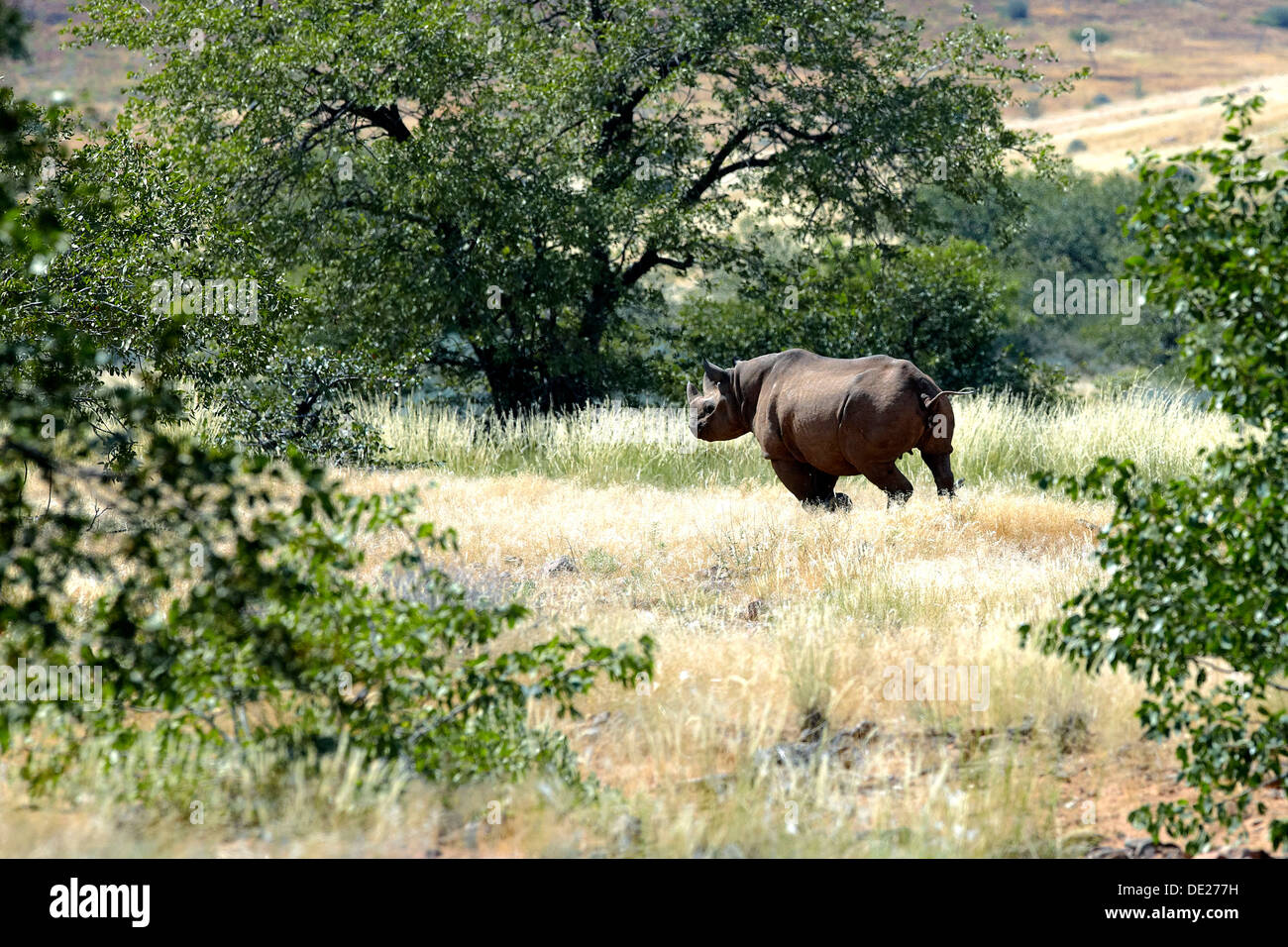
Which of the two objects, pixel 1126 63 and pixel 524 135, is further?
pixel 1126 63

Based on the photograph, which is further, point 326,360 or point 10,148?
point 326,360

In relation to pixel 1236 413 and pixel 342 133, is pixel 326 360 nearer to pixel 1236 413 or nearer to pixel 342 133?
pixel 342 133

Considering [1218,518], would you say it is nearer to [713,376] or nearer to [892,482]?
[892,482]

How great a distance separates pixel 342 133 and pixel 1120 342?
76.6ft

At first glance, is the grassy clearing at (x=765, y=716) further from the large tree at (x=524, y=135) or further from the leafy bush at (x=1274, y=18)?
the leafy bush at (x=1274, y=18)

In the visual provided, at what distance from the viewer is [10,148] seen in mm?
4707

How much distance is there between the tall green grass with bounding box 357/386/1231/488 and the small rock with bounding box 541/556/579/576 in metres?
4.16

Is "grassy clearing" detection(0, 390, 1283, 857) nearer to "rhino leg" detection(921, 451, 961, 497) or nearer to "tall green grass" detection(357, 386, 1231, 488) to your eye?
"rhino leg" detection(921, 451, 961, 497)

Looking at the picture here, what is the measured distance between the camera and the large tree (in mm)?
15789

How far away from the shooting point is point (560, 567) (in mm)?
9188

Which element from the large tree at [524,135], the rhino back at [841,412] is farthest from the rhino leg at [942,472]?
A: the large tree at [524,135]

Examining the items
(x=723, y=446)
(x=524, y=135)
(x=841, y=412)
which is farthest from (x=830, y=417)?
(x=524, y=135)

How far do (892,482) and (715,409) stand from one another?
65.7 inches

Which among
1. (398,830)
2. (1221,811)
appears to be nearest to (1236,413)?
(1221,811)
